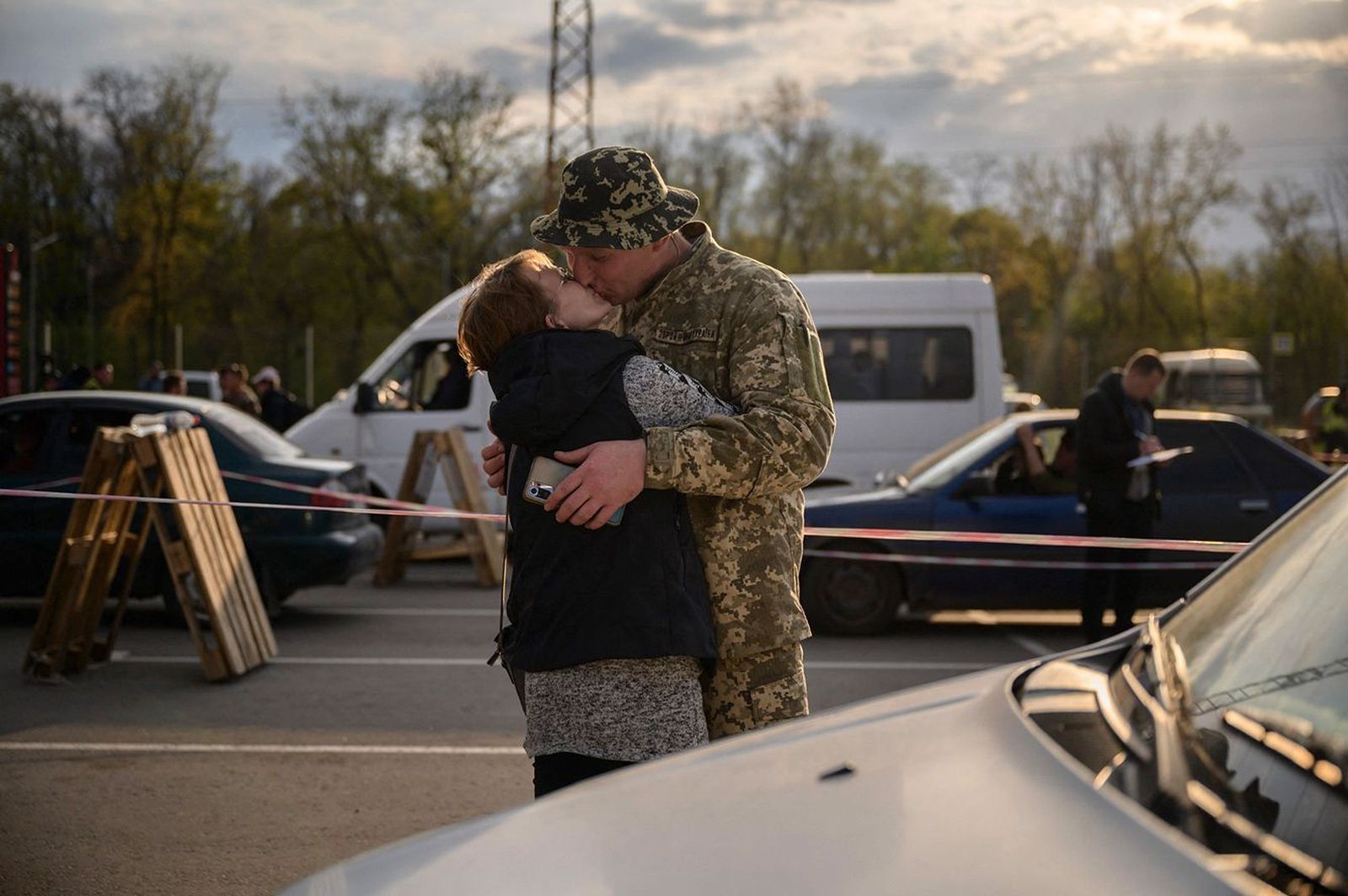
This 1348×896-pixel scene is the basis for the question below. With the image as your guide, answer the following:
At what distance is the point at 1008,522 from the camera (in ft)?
32.4

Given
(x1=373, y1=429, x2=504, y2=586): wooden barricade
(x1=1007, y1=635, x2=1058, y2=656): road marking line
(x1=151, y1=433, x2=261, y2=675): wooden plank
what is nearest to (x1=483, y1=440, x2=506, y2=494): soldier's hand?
(x1=151, y1=433, x2=261, y2=675): wooden plank

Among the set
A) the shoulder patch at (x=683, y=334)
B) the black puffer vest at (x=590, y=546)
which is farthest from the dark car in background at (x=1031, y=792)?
the shoulder patch at (x=683, y=334)

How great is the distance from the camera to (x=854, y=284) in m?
14.6

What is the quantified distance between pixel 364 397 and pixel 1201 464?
777cm

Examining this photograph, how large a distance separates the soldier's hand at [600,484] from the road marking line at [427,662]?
20.2 ft

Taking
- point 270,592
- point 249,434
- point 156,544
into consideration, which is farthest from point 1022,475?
point 156,544

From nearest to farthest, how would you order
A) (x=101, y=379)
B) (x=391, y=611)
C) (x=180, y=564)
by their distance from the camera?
(x=180, y=564) → (x=391, y=611) → (x=101, y=379)

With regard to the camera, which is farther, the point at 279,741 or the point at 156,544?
the point at 156,544

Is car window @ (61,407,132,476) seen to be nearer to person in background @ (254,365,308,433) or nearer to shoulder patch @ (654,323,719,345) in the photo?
person in background @ (254,365,308,433)

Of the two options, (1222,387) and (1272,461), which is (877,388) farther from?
(1222,387)

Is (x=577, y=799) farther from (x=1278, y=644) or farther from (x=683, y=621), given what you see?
(x=1278, y=644)

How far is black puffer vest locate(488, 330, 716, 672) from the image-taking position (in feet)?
9.13

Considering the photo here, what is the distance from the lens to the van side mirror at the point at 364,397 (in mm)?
14438

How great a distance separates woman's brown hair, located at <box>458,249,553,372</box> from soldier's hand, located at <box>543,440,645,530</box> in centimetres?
28
